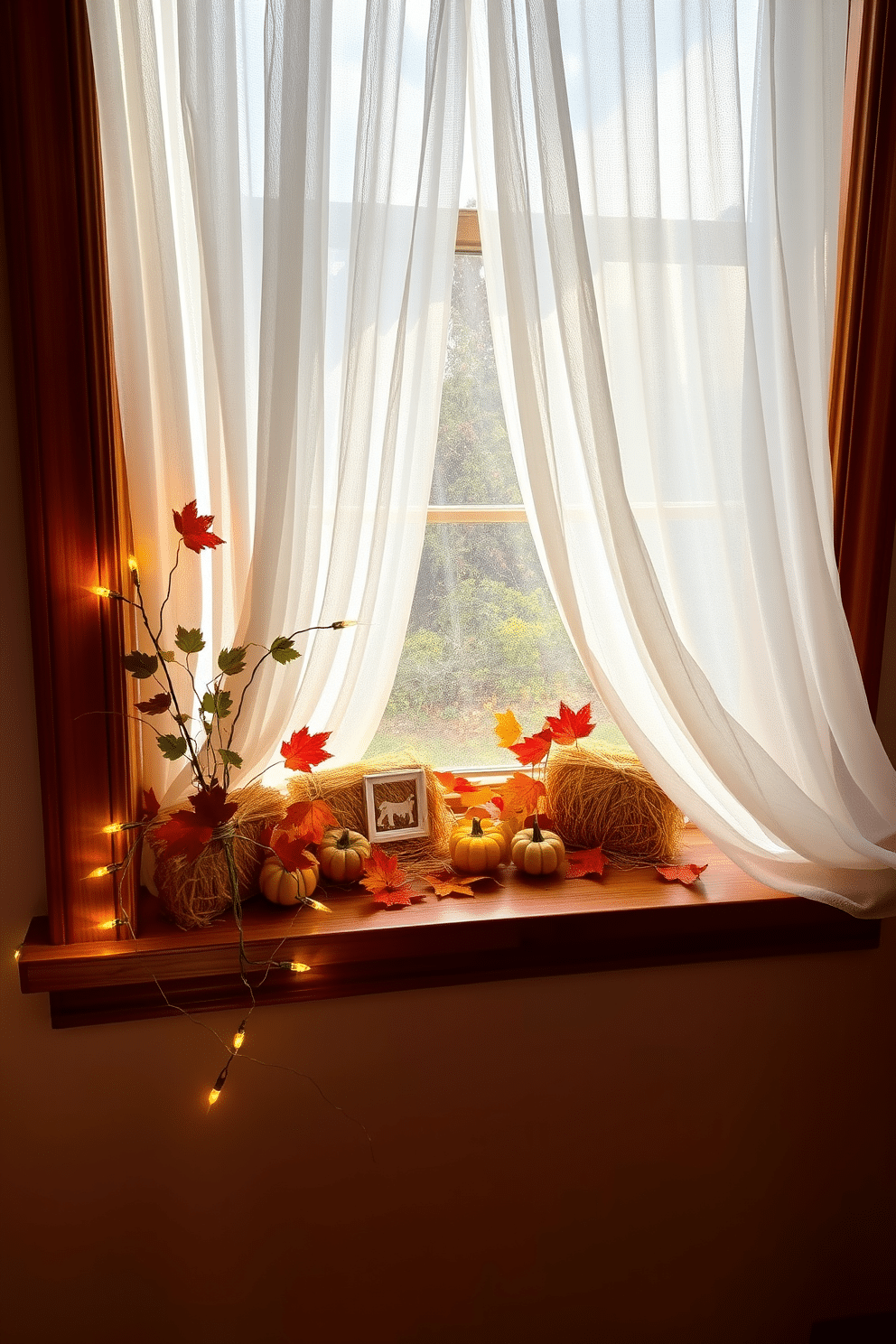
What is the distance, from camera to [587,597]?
141cm

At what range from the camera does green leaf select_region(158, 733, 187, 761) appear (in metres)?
1.26

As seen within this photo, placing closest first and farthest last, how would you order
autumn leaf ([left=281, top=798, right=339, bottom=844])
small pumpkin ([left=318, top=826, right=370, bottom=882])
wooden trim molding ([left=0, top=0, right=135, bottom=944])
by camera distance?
wooden trim molding ([left=0, top=0, right=135, bottom=944]) → autumn leaf ([left=281, top=798, right=339, bottom=844]) → small pumpkin ([left=318, top=826, right=370, bottom=882])

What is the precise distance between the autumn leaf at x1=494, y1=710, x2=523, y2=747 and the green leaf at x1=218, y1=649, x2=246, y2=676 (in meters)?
0.50

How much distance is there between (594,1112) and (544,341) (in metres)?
1.26

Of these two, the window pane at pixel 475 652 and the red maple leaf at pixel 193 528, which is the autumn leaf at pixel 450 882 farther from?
the red maple leaf at pixel 193 528

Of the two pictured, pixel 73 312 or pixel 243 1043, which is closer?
pixel 73 312

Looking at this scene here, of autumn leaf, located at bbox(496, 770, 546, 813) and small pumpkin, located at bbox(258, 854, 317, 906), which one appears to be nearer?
small pumpkin, located at bbox(258, 854, 317, 906)

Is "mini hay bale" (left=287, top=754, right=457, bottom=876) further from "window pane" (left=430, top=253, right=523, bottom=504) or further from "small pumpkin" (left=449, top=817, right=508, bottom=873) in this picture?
"window pane" (left=430, top=253, right=523, bottom=504)

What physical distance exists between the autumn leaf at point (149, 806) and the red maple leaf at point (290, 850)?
18cm

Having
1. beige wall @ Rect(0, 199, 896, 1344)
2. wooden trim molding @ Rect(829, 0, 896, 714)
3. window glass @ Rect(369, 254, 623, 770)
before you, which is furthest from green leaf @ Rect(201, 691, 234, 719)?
wooden trim molding @ Rect(829, 0, 896, 714)

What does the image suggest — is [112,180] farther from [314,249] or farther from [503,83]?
[503,83]

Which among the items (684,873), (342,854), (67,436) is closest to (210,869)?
(342,854)

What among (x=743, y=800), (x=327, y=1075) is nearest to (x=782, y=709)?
(x=743, y=800)

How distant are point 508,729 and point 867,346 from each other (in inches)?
33.6
